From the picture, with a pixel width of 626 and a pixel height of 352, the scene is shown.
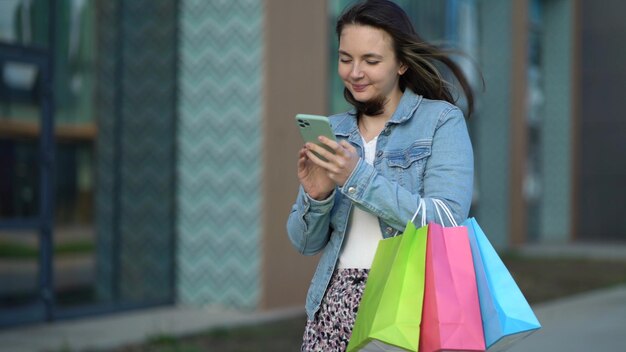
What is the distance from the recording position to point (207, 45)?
9180 millimetres

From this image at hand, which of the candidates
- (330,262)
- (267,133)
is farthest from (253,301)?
(330,262)

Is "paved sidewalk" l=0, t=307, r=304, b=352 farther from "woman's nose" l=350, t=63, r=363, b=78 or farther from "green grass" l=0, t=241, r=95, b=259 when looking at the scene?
"woman's nose" l=350, t=63, r=363, b=78

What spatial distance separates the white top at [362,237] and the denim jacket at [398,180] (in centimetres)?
2

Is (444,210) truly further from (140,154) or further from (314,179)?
(140,154)

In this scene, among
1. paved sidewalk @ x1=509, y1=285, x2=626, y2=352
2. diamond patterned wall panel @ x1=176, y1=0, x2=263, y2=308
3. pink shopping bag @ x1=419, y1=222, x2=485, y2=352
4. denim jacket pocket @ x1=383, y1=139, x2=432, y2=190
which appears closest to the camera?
pink shopping bag @ x1=419, y1=222, x2=485, y2=352

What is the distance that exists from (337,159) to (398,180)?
275 millimetres

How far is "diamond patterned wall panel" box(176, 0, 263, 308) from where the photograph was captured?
29.5 ft

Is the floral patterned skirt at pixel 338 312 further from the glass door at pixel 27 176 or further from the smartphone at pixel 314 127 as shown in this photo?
the glass door at pixel 27 176

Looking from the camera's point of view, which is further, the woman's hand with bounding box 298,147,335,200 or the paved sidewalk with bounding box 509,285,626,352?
the paved sidewalk with bounding box 509,285,626,352

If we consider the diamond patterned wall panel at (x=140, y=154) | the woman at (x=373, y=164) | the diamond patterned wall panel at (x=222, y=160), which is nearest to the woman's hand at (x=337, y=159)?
the woman at (x=373, y=164)

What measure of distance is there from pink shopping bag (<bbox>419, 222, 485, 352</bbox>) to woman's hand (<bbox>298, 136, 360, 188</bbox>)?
0.82 feet

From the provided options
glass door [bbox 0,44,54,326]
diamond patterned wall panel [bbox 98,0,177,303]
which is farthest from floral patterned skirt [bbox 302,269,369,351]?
diamond patterned wall panel [bbox 98,0,177,303]

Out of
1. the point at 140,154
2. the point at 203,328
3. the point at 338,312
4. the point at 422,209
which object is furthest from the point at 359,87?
the point at 140,154

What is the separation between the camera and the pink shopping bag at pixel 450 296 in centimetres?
218
